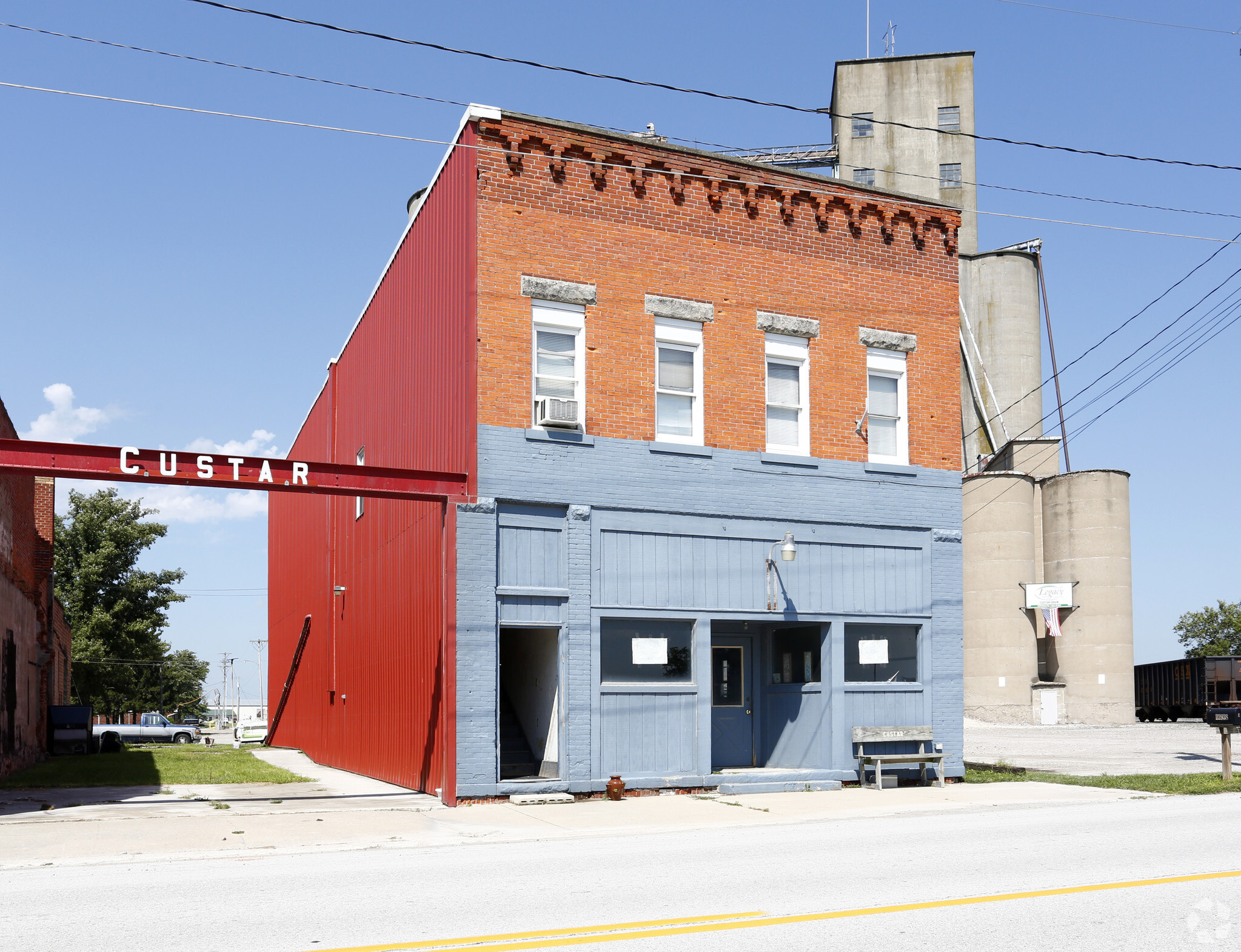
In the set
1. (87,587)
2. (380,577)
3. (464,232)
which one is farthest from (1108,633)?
(87,587)

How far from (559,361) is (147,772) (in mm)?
13780

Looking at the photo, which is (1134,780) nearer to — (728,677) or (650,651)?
(728,677)

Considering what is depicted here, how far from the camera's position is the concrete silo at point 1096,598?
A: 52.4 m

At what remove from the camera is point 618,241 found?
723 inches

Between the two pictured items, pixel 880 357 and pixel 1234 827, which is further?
pixel 880 357

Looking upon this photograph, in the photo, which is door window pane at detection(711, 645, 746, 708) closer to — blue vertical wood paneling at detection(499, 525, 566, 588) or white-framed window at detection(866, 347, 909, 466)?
blue vertical wood paneling at detection(499, 525, 566, 588)

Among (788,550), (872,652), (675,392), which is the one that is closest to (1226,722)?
(872,652)

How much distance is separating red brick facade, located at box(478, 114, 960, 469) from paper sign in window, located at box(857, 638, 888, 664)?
3181 millimetres

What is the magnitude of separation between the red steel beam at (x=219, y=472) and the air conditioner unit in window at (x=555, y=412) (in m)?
1.50

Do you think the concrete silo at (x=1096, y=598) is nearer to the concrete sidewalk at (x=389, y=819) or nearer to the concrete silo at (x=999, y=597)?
the concrete silo at (x=999, y=597)

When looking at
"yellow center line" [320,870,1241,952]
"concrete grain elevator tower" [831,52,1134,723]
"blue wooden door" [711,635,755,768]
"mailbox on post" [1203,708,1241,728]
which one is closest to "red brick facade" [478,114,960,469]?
"blue wooden door" [711,635,755,768]

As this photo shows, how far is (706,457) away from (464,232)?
5.20 m

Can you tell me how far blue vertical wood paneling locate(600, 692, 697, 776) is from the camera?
690 inches

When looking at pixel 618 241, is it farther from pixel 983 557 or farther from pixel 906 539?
pixel 983 557
